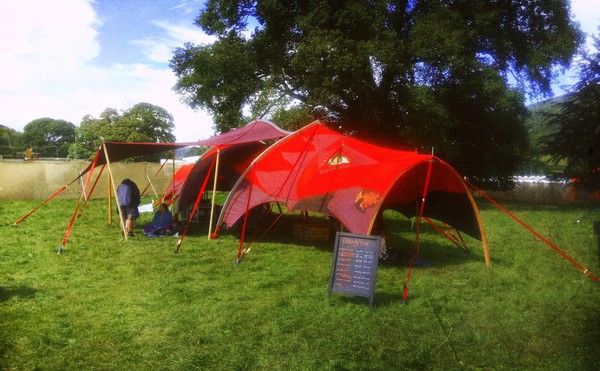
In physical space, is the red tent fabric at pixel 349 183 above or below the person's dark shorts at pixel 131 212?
above

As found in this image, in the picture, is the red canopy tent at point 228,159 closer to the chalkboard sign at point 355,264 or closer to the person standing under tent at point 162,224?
the person standing under tent at point 162,224

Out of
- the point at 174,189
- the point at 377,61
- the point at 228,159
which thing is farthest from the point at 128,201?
the point at 377,61

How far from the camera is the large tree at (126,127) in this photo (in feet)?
197

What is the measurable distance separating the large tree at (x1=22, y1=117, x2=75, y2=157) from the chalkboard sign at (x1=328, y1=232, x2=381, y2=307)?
101m

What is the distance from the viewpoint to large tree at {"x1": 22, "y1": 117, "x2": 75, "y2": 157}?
9469 cm

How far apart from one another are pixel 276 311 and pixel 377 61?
1429 cm

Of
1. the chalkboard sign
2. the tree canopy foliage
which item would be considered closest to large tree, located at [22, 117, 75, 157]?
the tree canopy foliage

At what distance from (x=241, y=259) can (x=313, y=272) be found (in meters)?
1.66

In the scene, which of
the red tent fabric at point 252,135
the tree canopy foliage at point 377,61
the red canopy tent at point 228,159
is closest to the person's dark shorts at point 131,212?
the red canopy tent at point 228,159

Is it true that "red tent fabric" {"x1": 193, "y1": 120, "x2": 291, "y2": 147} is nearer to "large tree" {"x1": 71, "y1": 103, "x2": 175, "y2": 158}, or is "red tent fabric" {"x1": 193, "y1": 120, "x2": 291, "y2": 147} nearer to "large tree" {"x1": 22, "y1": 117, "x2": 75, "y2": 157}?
"large tree" {"x1": 71, "y1": 103, "x2": 175, "y2": 158}

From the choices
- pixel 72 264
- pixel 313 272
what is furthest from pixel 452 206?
pixel 72 264

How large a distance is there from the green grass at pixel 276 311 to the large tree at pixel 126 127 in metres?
52.7

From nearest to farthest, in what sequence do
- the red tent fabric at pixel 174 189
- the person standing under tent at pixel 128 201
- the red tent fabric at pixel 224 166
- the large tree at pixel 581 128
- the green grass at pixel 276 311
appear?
the green grass at pixel 276 311 < the person standing under tent at pixel 128 201 < the red tent fabric at pixel 224 166 < the red tent fabric at pixel 174 189 < the large tree at pixel 581 128

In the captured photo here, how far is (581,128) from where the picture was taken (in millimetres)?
18219
